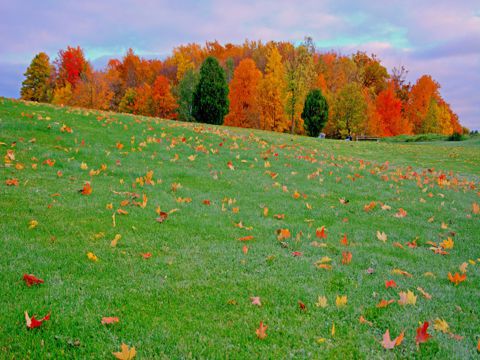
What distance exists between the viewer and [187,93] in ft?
154

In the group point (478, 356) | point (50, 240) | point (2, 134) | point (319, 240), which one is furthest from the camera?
point (2, 134)

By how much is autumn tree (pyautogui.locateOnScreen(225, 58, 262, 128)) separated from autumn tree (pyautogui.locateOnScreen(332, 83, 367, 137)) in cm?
872

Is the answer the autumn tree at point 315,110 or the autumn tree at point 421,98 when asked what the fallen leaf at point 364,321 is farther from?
the autumn tree at point 421,98

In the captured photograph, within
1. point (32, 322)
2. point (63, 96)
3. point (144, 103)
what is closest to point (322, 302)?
point (32, 322)

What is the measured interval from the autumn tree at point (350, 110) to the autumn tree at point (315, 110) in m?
5.70

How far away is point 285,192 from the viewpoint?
27.5 feet

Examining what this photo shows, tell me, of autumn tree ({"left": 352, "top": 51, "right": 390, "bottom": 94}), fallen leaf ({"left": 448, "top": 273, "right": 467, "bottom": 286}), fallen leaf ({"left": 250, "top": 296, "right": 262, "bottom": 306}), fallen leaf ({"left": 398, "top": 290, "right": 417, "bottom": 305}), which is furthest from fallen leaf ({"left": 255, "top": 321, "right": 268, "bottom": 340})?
autumn tree ({"left": 352, "top": 51, "right": 390, "bottom": 94})

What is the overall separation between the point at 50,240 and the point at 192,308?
2218 mm

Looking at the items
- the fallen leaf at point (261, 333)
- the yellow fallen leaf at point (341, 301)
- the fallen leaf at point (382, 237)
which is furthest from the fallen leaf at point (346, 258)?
the fallen leaf at point (261, 333)

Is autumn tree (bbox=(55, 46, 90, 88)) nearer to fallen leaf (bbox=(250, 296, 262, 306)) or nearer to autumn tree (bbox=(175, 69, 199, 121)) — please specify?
autumn tree (bbox=(175, 69, 199, 121))

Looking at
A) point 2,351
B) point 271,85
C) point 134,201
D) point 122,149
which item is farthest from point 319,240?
point 271,85

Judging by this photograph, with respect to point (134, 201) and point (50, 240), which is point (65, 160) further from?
point (50, 240)

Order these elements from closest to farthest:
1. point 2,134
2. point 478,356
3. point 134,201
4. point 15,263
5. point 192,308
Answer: point 478,356 < point 192,308 < point 15,263 < point 134,201 < point 2,134

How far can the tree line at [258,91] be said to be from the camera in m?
36.1
